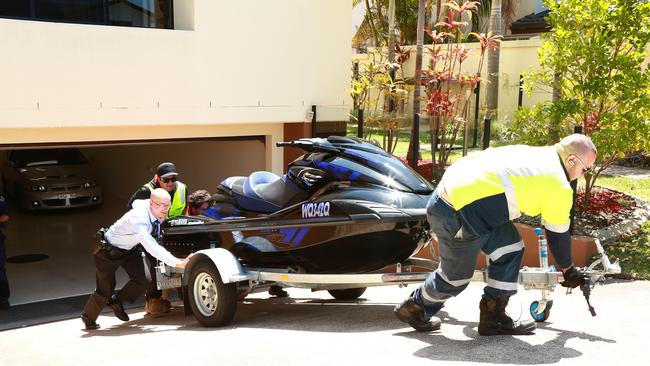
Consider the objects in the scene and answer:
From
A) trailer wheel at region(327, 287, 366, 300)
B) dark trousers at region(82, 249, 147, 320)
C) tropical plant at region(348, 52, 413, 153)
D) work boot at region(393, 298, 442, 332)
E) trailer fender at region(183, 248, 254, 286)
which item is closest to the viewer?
work boot at region(393, 298, 442, 332)

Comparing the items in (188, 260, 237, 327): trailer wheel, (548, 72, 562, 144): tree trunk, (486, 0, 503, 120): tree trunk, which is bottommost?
(188, 260, 237, 327): trailer wheel

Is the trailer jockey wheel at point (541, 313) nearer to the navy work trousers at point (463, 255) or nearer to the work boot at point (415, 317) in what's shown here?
the navy work trousers at point (463, 255)

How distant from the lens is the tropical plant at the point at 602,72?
29.2 ft

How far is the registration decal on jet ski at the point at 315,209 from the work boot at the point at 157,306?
8.59ft

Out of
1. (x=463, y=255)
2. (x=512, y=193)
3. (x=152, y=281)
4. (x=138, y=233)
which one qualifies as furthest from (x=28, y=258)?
(x=512, y=193)

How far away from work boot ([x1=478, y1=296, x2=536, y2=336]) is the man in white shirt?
3149 millimetres

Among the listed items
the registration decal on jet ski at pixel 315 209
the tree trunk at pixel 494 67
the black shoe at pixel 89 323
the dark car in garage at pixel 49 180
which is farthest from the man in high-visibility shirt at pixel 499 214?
the dark car in garage at pixel 49 180

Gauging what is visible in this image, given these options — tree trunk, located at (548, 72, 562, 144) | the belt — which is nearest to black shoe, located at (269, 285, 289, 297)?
the belt

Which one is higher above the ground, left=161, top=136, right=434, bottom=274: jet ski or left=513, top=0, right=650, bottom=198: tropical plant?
left=513, top=0, right=650, bottom=198: tropical plant

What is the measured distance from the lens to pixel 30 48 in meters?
9.20

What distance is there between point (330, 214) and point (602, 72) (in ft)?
15.7

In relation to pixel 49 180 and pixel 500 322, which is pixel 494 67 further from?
pixel 500 322

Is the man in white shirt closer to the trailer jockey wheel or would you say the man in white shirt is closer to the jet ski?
the jet ski

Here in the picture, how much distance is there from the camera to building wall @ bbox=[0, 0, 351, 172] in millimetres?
9312
